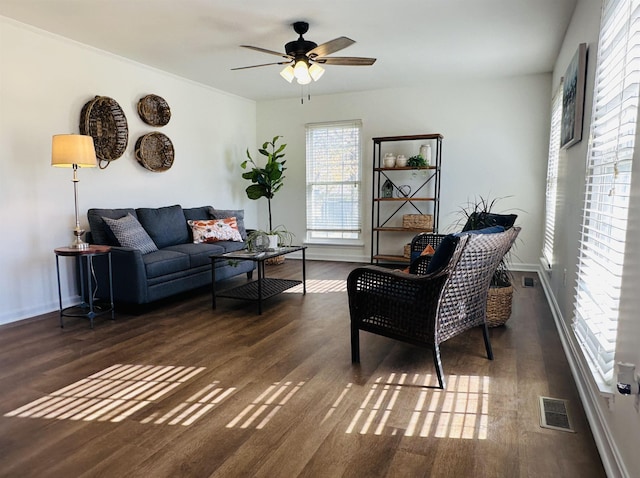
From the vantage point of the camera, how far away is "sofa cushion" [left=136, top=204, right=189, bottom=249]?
4.61 m

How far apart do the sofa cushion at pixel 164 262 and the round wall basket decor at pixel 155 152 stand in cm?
121

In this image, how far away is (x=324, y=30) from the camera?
3.86 metres

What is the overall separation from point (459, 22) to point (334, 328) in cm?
279

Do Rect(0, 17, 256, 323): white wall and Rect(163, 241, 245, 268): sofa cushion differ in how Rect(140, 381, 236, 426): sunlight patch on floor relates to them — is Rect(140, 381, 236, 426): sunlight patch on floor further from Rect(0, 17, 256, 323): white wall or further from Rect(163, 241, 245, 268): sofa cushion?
Rect(0, 17, 256, 323): white wall

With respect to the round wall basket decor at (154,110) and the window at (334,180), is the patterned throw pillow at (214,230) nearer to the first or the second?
the round wall basket decor at (154,110)

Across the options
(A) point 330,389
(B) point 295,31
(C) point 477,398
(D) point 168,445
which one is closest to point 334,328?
(A) point 330,389

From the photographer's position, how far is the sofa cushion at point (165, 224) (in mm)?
4605

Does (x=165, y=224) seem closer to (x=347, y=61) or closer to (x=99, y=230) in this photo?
(x=99, y=230)

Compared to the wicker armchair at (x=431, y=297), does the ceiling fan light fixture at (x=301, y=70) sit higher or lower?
higher

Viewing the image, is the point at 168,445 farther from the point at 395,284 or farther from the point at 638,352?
the point at 638,352

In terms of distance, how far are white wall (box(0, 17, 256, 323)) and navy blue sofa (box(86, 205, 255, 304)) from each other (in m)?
0.32

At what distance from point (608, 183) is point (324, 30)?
278 centimetres

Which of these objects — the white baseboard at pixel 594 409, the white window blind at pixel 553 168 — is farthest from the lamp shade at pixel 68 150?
the white window blind at pixel 553 168

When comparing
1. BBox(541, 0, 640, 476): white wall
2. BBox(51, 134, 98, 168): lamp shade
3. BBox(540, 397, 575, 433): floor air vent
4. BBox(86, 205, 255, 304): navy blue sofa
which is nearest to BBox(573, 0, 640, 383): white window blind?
BBox(541, 0, 640, 476): white wall
